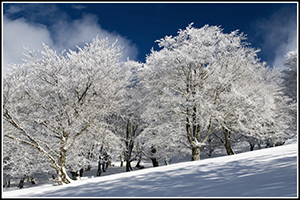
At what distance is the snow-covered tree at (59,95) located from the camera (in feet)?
27.5

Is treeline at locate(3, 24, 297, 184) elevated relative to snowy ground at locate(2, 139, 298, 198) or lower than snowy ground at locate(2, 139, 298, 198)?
elevated

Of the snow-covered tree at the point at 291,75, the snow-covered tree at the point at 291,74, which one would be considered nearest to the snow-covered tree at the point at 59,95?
the snow-covered tree at the point at 291,75

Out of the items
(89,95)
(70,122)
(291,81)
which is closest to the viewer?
(70,122)

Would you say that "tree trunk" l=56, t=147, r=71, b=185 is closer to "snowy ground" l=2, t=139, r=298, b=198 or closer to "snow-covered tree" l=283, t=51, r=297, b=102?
"snowy ground" l=2, t=139, r=298, b=198

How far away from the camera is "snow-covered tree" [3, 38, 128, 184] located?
27.5 ft

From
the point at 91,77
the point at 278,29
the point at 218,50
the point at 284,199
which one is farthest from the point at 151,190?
the point at 218,50

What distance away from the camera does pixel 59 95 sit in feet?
31.3

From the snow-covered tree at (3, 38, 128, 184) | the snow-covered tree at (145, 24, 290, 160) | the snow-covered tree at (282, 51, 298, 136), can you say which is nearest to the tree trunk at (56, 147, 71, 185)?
the snow-covered tree at (3, 38, 128, 184)

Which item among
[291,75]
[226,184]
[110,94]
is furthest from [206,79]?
[291,75]

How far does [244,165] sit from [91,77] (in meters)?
8.07

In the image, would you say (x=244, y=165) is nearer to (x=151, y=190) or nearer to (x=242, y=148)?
(x=151, y=190)

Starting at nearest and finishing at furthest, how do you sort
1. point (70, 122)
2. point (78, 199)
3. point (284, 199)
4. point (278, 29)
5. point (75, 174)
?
point (284, 199) < point (78, 199) < point (278, 29) < point (70, 122) < point (75, 174)

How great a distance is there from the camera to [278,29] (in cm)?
787

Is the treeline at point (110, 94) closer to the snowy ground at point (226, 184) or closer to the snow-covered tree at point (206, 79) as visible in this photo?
the snow-covered tree at point (206, 79)
